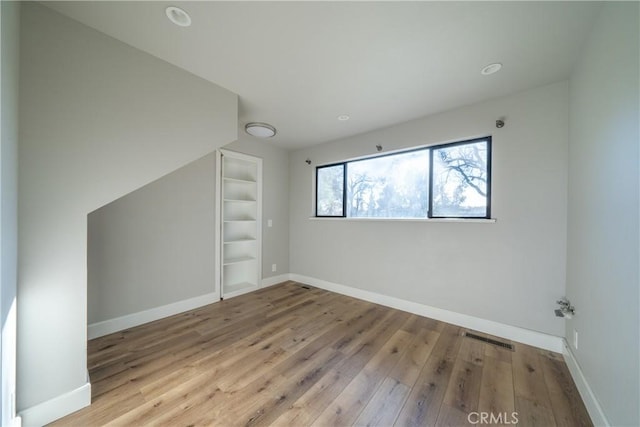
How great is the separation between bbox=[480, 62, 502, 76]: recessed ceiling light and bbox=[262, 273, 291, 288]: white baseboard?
3.77 m

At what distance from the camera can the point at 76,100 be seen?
4.55 feet

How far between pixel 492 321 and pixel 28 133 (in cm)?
385

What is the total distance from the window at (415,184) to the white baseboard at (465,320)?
109cm

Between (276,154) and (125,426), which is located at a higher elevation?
(276,154)

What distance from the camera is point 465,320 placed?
2.39 metres

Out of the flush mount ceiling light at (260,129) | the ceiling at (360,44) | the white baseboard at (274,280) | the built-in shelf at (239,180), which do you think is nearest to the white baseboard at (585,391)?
the ceiling at (360,44)

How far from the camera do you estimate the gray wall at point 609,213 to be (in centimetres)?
100

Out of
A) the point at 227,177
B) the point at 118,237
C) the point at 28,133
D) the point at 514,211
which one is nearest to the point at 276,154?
the point at 227,177

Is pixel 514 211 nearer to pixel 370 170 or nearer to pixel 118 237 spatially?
pixel 370 170

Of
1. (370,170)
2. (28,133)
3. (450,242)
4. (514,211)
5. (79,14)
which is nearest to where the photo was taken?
(28,133)

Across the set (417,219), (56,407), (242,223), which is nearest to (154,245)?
(242,223)

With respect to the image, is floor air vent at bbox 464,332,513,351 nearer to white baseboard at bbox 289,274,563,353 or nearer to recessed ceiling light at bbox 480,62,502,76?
white baseboard at bbox 289,274,563,353

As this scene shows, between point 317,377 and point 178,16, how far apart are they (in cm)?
260

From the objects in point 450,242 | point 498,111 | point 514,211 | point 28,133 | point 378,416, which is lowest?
point 378,416
